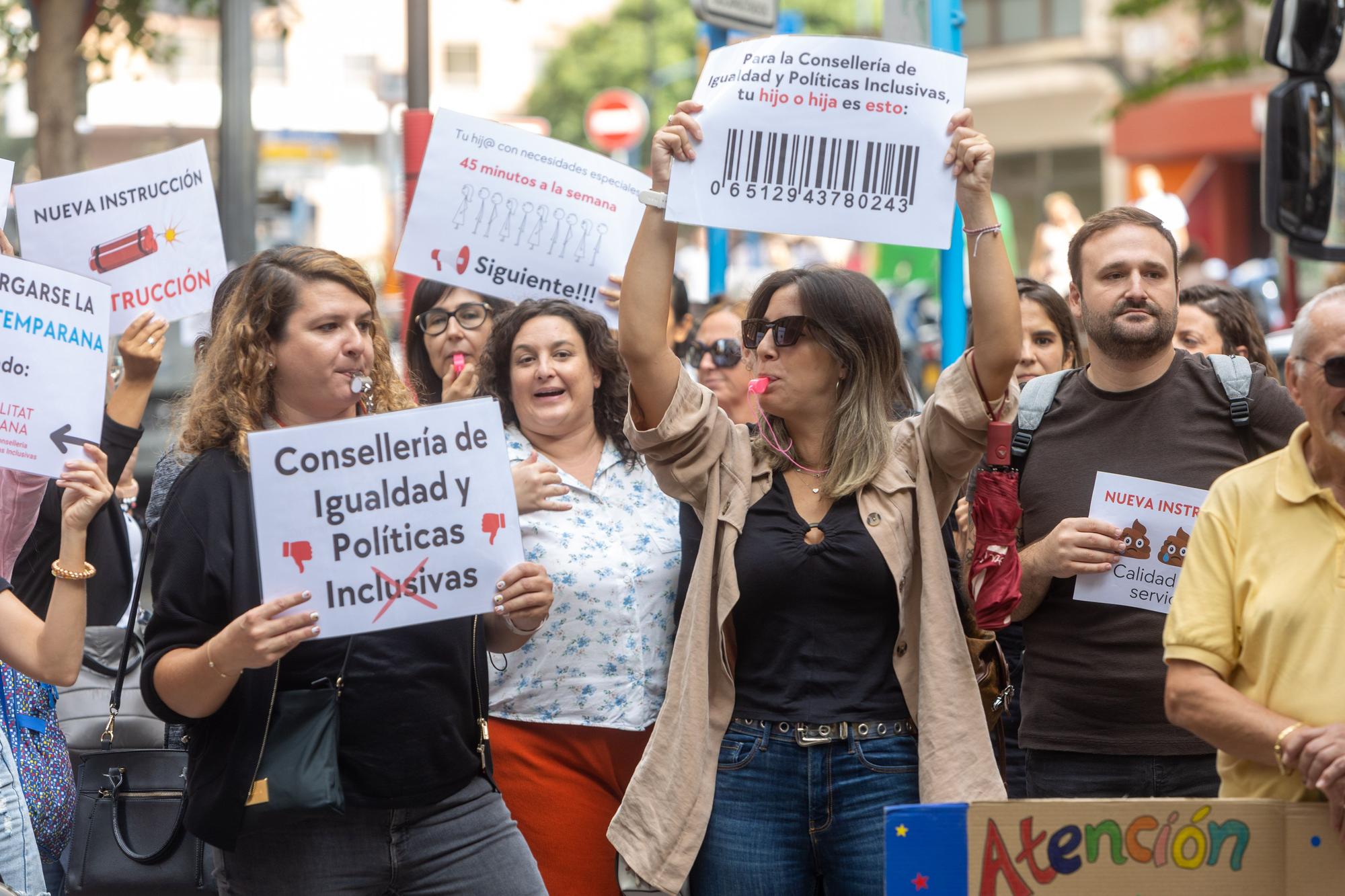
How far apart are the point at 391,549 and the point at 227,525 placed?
357mm

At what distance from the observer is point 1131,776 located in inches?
161

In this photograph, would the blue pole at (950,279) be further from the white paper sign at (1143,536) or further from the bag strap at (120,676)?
the bag strap at (120,676)

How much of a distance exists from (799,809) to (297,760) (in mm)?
1117

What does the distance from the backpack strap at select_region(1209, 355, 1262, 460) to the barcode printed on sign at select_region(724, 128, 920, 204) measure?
998 millimetres

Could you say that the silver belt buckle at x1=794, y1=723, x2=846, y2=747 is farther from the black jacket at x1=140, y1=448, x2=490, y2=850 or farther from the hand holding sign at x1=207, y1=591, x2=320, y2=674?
the hand holding sign at x1=207, y1=591, x2=320, y2=674

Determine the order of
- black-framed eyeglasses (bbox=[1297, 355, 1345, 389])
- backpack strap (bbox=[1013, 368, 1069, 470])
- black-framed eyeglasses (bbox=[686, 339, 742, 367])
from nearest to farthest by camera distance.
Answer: black-framed eyeglasses (bbox=[1297, 355, 1345, 389]) → backpack strap (bbox=[1013, 368, 1069, 470]) → black-framed eyeglasses (bbox=[686, 339, 742, 367])

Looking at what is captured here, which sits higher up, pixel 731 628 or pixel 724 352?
pixel 724 352

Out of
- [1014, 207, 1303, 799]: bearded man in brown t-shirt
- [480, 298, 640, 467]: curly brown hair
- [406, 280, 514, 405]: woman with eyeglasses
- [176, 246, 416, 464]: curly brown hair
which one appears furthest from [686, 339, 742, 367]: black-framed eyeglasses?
[176, 246, 416, 464]: curly brown hair

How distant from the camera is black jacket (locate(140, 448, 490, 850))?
134 inches

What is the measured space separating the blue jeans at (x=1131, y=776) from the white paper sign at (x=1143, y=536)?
14.9 inches

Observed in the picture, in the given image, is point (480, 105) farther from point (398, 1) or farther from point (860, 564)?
point (860, 564)

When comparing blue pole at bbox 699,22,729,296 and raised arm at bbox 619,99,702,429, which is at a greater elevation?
blue pole at bbox 699,22,729,296

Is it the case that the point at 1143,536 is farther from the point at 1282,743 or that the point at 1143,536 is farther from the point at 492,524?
the point at 492,524

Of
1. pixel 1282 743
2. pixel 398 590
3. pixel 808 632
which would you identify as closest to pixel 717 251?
pixel 808 632
